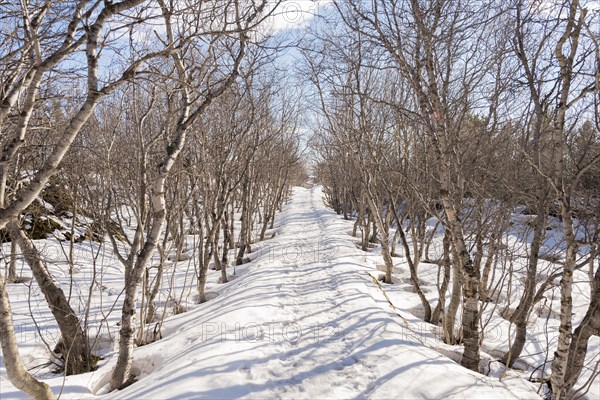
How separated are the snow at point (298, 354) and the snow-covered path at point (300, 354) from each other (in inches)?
0.5

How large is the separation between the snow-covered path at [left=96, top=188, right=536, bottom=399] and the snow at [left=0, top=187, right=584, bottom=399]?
0.04 ft

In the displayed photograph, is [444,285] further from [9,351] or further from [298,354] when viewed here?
[9,351]

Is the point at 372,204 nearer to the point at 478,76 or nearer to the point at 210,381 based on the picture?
the point at 478,76

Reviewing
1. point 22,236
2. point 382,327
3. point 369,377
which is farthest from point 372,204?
point 22,236

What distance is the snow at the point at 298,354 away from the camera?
9.96ft

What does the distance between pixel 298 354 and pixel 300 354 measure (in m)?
0.02

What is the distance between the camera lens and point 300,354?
3736 mm

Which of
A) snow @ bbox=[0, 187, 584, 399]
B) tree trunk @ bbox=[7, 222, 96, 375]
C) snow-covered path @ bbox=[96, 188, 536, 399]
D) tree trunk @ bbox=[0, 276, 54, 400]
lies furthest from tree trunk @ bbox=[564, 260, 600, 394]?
tree trunk @ bbox=[7, 222, 96, 375]

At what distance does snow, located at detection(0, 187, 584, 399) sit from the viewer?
304cm

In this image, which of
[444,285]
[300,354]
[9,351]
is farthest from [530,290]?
[9,351]

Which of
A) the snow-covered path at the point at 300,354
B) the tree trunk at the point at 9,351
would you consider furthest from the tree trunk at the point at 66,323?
the tree trunk at the point at 9,351

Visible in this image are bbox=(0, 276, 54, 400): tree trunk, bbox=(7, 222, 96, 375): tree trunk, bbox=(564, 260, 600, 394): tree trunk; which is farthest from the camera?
bbox=(7, 222, 96, 375): tree trunk

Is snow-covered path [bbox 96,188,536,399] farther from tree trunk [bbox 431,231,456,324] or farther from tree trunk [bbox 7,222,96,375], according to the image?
tree trunk [bbox 431,231,456,324]

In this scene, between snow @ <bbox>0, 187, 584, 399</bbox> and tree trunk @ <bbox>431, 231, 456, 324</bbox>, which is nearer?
snow @ <bbox>0, 187, 584, 399</bbox>
